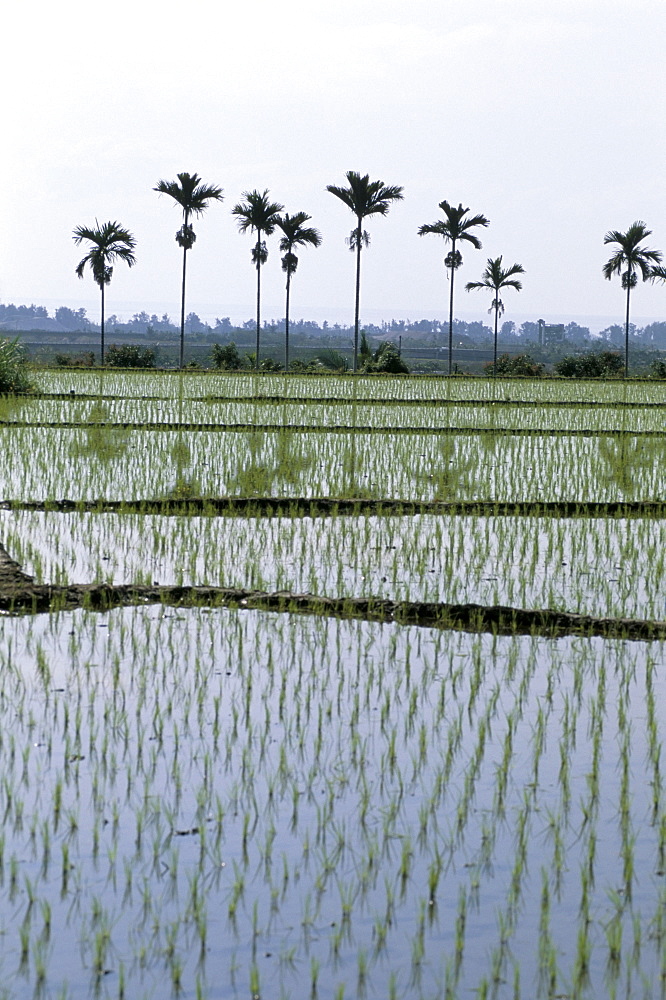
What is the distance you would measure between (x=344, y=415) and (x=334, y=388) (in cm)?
761

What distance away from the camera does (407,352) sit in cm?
8538

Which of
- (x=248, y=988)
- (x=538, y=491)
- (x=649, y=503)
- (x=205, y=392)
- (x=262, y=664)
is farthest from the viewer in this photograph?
(x=205, y=392)

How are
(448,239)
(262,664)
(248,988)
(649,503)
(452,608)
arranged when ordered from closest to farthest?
(248,988), (262,664), (452,608), (649,503), (448,239)

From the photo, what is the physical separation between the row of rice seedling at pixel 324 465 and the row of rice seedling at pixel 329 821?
4.72 meters

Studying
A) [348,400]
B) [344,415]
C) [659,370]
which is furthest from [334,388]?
[659,370]

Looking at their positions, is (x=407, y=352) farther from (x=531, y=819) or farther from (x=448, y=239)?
(x=531, y=819)

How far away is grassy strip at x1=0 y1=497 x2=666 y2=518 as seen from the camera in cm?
859

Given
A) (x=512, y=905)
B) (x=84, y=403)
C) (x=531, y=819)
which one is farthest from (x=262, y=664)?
(x=84, y=403)

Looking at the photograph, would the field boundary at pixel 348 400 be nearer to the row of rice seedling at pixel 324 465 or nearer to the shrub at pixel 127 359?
the row of rice seedling at pixel 324 465

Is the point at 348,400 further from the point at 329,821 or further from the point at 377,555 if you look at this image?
the point at 329,821

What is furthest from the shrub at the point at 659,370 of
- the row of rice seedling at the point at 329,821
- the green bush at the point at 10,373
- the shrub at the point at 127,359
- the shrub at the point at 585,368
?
the row of rice seedling at the point at 329,821

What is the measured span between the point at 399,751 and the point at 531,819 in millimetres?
597

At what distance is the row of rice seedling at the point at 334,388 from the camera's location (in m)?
21.7

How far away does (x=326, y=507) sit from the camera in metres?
8.83
